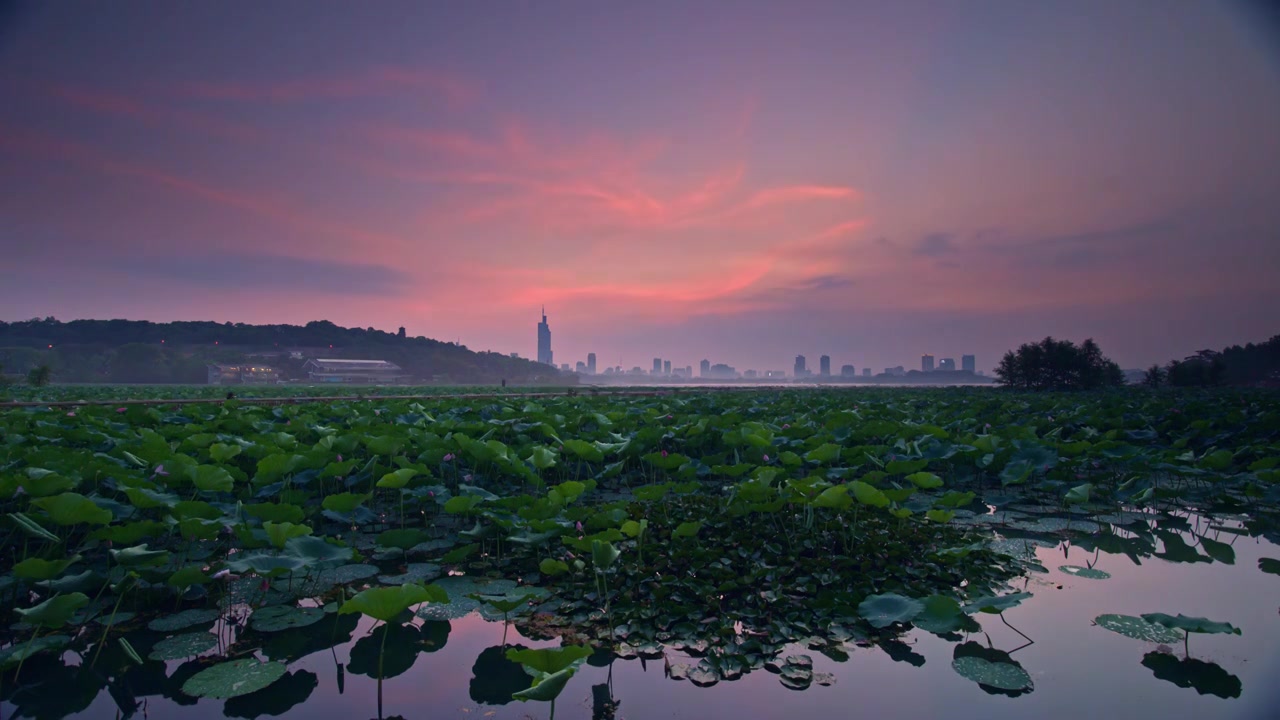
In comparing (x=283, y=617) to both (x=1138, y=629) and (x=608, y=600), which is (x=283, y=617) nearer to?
(x=608, y=600)

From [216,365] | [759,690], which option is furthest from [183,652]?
[216,365]

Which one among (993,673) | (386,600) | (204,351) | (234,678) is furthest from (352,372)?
(993,673)

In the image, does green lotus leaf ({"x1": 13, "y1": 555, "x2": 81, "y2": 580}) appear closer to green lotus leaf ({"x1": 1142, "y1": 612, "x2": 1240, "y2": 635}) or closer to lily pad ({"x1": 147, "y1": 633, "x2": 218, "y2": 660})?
lily pad ({"x1": 147, "y1": 633, "x2": 218, "y2": 660})

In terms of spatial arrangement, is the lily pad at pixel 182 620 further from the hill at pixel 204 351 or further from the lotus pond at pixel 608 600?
the hill at pixel 204 351

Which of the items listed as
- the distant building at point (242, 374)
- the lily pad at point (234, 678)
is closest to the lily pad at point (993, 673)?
the lily pad at point (234, 678)

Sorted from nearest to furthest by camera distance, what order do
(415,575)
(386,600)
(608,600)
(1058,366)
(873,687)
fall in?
(386,600)
(873,687)
(608,600)
(415,575)
(1058,366)

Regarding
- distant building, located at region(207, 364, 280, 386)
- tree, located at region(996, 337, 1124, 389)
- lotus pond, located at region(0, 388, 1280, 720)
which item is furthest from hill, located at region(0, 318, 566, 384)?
lotus pond, located at region(0, 388, 1280, 720)

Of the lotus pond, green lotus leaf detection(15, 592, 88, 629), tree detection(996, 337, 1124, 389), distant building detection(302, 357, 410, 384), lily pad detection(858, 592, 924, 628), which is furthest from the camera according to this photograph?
distant building detection(302, 357, 410, 384)

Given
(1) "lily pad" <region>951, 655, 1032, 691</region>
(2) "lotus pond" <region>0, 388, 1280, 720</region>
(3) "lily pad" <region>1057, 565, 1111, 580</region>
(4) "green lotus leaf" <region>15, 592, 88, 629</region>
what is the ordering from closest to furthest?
(4) "green lotus leaf" <region>15, 592, 88, 629</region>
(2) "lotus pond" <region>0, 388, 1280, 720</region>
(1) "lily pad" <region>951, 655, 1032, 691</region>
(3) "lily pad" <region>1057, 565, 1111, 580</region>
